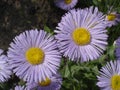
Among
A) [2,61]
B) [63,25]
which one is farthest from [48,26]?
[63,25]

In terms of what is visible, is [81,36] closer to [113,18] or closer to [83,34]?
[83,34]

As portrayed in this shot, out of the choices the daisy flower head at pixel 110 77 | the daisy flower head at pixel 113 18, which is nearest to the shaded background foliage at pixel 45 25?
the daisy flower head at pixel 113 18

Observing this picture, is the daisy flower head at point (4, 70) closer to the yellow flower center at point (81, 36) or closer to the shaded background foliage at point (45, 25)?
the shaded background foliage at point (45, 25)

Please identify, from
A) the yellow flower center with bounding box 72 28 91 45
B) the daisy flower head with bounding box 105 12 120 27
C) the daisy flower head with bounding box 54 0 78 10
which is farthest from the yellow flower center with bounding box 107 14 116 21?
the yellow flower center with bounding box 72 28 91 45

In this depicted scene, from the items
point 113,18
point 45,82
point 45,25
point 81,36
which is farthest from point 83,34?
point 113,18

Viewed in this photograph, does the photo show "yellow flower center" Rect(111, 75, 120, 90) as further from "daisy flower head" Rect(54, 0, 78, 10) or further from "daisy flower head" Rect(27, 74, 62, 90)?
"daisy flower head" Rect(54, 0, 78, 10)
